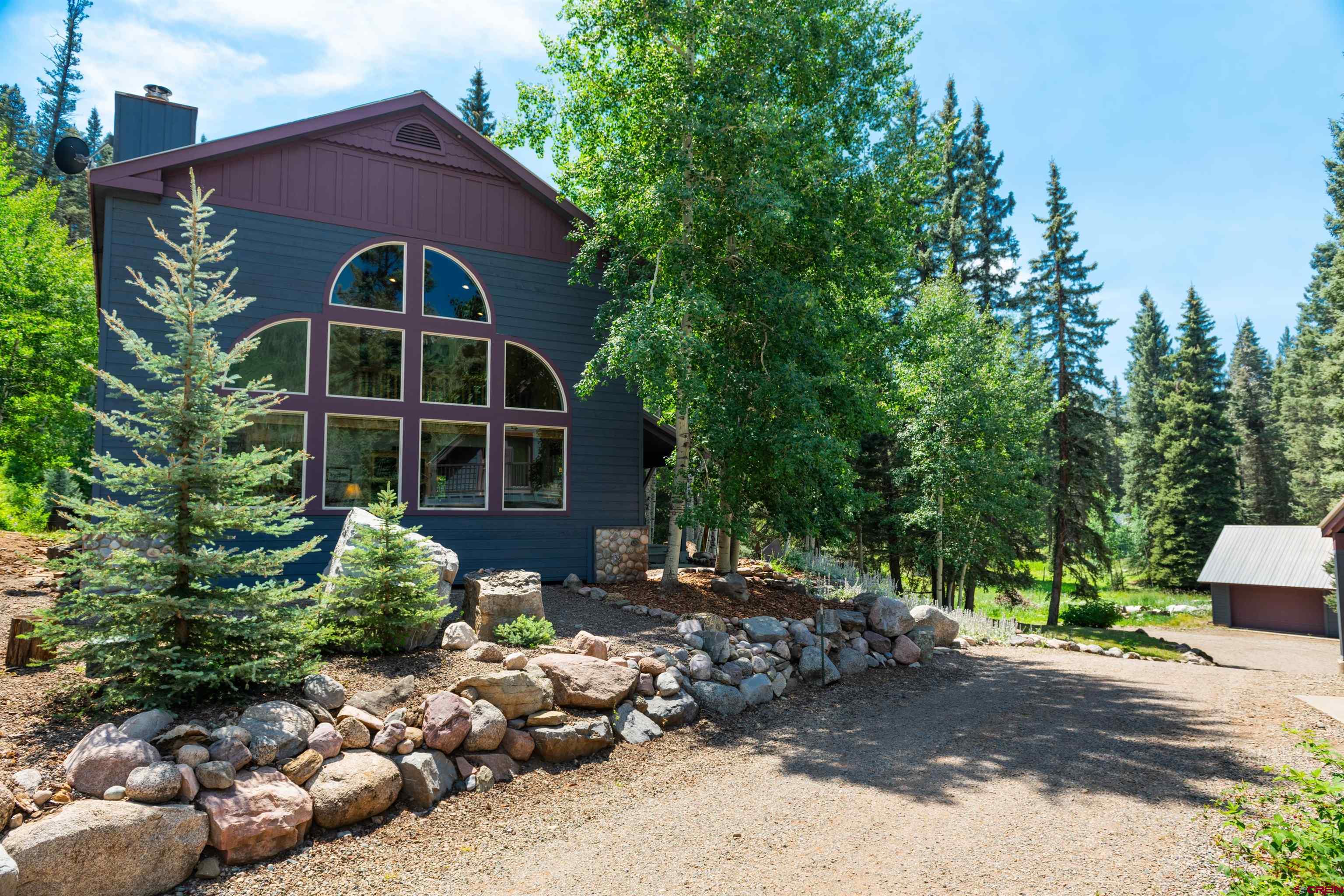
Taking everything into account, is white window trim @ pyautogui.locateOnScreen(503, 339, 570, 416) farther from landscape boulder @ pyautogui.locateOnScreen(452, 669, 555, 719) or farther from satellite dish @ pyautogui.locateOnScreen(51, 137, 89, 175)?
satellite dish @ pyautogui.locateOnScreen(51, 137, 89, 175)

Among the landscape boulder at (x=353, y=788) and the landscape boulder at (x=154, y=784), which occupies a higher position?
the landscape boulder at (x=154, y=784)

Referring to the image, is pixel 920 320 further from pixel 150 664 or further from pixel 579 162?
pixel 150 664

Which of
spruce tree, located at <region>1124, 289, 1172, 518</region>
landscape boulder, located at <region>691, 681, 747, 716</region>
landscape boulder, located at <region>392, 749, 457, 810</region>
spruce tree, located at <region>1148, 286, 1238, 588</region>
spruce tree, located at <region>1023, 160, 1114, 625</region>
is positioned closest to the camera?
landscape boulder, located at <region>392, 749, 457, 810</region>

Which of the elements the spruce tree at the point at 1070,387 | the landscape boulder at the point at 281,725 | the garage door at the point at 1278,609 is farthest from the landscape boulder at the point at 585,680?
the garage door at the point at 1278,609

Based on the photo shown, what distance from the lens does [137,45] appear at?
823 cm

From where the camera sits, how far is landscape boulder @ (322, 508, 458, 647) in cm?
623

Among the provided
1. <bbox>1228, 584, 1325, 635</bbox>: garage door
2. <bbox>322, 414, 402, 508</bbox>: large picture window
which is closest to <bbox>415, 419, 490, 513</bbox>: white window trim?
<bbox>322, 414, 402, 508</bbox>: large picture window

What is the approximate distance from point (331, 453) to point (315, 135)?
418cm

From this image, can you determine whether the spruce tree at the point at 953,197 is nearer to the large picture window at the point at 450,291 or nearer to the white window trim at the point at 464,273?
the white window trim at the point at 464,273

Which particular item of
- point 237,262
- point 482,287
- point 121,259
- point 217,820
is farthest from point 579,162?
point 217,820

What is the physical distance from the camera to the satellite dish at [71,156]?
1036cm

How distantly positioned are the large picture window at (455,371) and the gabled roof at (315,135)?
252 centimetres

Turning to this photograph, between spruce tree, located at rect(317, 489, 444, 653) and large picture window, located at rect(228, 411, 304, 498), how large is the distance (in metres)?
3.49

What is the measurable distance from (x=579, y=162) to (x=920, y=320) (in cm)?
651
